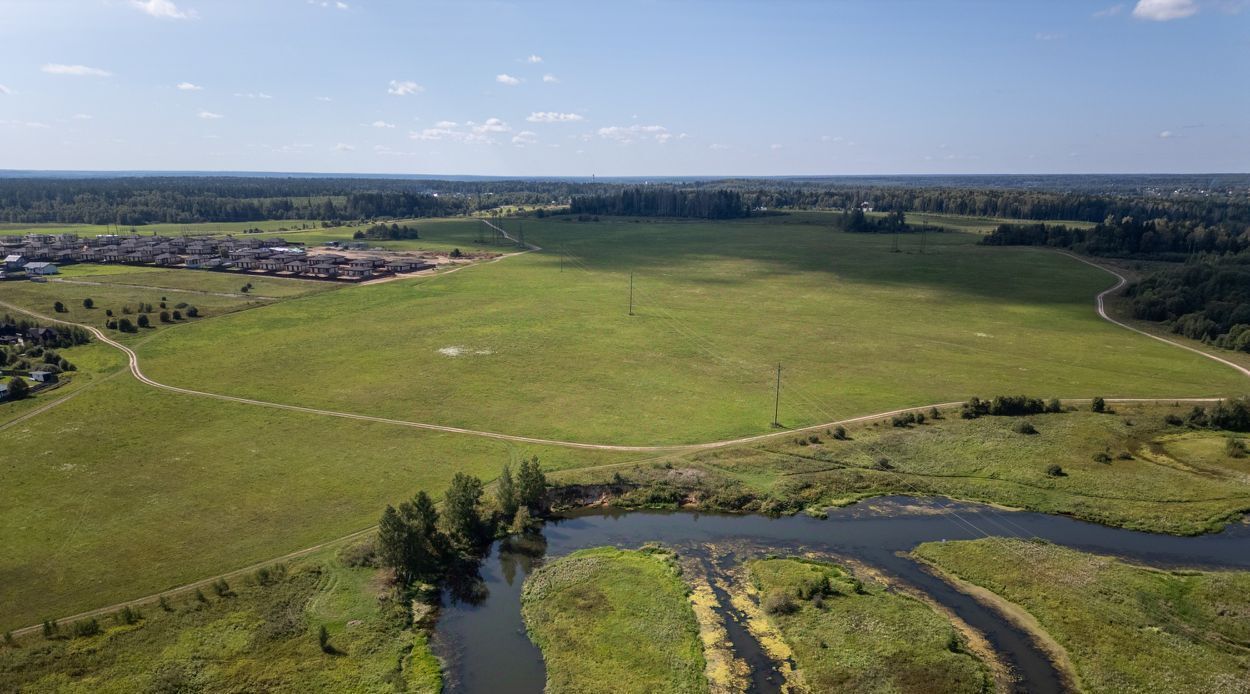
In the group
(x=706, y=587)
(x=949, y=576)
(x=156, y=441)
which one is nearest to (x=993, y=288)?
(x=949, y=576)

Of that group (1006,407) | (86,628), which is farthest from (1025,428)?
(86,628)

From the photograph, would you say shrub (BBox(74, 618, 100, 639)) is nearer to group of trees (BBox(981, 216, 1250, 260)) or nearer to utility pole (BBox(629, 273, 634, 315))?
utility pole (BBox(629, 273, 634, 315))

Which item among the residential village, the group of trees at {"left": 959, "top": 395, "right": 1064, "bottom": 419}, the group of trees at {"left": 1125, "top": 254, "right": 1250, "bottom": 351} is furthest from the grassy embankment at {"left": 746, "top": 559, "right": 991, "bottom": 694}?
the residential village

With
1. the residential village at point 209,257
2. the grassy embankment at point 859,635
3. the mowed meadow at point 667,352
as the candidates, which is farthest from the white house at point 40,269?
the grassy embankment at point 859,635

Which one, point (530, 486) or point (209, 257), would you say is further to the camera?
point (209, 257)

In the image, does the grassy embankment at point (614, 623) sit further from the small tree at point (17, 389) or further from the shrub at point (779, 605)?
the small tree at point (17, 389)

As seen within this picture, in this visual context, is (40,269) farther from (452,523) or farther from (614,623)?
(614,623)
